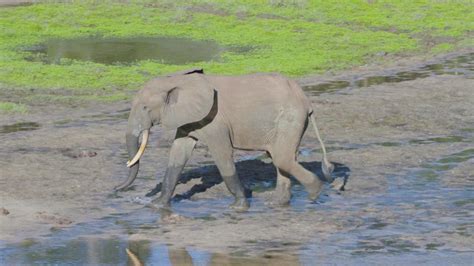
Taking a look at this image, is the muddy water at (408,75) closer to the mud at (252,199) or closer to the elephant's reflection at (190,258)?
the mud at (252,199)

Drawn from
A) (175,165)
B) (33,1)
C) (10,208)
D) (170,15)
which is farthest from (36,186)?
(33,1)

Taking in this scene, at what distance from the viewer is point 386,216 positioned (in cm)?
1500

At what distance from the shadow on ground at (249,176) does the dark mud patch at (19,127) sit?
470cm

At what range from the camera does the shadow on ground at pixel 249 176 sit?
54.8 feet

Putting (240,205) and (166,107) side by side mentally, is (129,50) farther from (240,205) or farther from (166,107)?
(240,205)

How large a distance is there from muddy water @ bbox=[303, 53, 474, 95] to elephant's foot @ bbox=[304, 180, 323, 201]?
9616mm

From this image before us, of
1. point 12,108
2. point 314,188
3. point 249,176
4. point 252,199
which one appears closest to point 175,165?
point 252,199

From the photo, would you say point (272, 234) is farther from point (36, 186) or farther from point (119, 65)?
point (119, 65)

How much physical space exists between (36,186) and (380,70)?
13.9 m

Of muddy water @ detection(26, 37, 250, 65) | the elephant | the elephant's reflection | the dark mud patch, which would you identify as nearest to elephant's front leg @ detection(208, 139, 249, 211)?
the elephant

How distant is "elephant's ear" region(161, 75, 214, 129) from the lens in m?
15.1

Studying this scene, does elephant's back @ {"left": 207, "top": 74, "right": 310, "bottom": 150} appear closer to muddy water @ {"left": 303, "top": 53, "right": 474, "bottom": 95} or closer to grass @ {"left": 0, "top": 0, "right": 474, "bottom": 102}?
grass @ {"left": 0, "top": 0, "right": 474, "bottom": 102}

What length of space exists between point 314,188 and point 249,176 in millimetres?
2008

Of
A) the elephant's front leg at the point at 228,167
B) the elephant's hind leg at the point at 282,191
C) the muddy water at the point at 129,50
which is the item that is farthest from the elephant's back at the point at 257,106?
the muddy water at the point at 129,50
